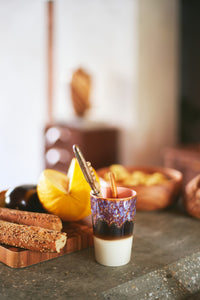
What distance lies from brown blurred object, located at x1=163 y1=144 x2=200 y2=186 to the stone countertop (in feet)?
6.24

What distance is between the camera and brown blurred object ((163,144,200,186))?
2.82 meters

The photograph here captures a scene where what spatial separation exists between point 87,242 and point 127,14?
2906mm

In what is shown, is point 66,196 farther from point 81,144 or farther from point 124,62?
point 124,62

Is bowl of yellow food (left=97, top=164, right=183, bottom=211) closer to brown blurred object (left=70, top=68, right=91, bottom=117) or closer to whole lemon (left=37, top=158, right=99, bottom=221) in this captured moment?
whole lemon (left=37, top=158, right=99, bottom=221)

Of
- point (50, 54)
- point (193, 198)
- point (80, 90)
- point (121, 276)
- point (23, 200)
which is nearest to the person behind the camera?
point (121, 276)

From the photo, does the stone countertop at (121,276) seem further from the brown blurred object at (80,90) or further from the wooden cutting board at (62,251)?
the brown blurred object at (80,90)

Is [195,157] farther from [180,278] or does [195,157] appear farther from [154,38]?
Answer: [180,278]

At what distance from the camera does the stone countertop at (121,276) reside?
726 mm

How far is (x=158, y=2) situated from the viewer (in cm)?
341

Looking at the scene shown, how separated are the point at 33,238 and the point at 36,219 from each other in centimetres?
8

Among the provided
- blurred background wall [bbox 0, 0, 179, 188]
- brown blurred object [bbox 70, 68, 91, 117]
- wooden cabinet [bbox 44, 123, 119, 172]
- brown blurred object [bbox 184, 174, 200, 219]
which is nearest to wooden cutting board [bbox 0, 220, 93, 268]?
brown blurred object [bbox 184, 174, 200, 219]

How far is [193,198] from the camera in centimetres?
114

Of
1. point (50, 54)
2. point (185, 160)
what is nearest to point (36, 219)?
point (185, 160)

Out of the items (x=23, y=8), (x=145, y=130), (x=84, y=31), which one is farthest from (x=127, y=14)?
(x=23, y=8)
